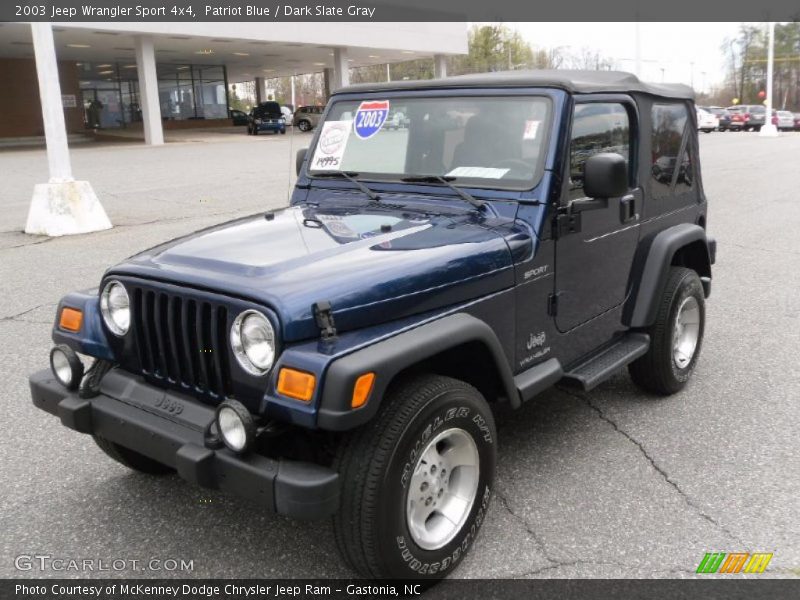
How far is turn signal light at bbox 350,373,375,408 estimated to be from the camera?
2414 mm

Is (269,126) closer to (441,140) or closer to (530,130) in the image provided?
(441,140)

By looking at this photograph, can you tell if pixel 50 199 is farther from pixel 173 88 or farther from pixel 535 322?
pixel 173 88

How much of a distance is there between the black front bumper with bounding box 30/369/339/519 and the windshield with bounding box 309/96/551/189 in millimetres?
1671

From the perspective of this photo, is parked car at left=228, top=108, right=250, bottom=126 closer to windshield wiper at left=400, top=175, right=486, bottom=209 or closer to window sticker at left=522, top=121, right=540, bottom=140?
windshield wiper at left=400, top=175, right=486, bottom=209

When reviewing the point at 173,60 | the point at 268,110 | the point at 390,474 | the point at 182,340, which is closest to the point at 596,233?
the point at 390,474

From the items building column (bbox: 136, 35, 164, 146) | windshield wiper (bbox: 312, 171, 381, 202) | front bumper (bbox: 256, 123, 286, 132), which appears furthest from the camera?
→ front bumper (bbox: 256, 123, 286, 132)

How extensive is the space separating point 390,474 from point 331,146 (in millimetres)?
2212

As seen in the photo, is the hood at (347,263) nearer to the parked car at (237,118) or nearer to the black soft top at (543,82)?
the black soft top at (543,82)

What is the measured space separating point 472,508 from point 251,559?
91cm

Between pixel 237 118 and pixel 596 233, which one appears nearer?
pixel 596 233

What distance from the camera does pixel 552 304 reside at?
355cm

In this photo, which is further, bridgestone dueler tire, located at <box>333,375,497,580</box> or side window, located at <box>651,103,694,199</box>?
side window, located at <box>651,103,694,199</box>

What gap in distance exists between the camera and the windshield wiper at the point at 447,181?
356 centimetres

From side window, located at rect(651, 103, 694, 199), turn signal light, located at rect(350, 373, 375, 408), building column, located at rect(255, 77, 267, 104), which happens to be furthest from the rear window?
turn signal light, located at rect(350, 373, 375, 408)
